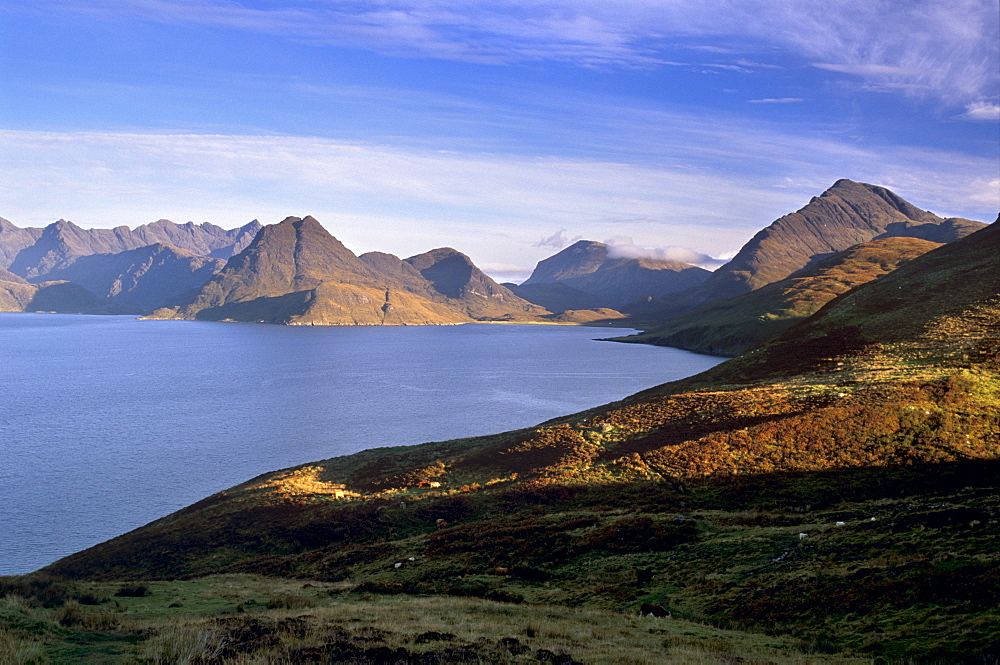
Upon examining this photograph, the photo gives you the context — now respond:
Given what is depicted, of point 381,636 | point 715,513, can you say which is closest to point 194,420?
point 715,513

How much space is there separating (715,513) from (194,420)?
98.2 metres

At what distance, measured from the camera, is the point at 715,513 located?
3431 centimetres

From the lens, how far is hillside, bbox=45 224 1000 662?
19781 mm

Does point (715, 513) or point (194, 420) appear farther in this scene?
point (194, 420)

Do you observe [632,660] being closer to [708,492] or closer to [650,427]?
[708,492]

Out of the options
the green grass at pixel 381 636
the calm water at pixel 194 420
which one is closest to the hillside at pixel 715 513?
the green grass at pixel 381 636

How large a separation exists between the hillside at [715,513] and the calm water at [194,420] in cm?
1432

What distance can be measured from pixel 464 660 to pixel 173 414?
114 meters

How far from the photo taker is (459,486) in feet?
165

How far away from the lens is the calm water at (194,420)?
2379 inches

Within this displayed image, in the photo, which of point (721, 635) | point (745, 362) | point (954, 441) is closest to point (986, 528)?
point (721, 635)

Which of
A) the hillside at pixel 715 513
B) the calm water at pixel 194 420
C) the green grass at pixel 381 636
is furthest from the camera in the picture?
the calm water at pixel 194 420

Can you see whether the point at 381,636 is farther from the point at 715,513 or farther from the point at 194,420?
the point at 194,420

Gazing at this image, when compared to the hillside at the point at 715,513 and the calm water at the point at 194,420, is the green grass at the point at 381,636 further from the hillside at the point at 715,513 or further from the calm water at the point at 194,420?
the calm water at the point at 194,420
